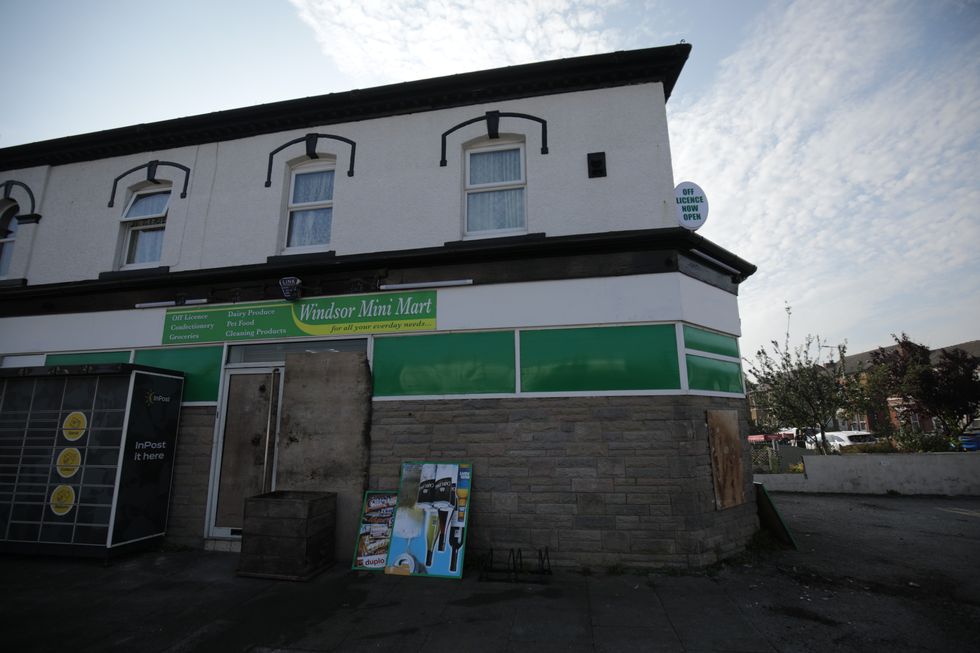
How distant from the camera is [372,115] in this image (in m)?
7.84

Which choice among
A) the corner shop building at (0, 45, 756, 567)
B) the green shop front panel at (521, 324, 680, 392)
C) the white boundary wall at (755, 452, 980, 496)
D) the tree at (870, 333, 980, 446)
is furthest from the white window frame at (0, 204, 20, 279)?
the tree at (870, 333, 980, 446)

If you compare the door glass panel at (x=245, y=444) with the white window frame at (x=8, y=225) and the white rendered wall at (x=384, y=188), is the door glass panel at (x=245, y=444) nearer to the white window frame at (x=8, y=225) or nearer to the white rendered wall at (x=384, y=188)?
the white rendered wall at (x=384, y=188)

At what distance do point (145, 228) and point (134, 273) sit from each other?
3.52 ft

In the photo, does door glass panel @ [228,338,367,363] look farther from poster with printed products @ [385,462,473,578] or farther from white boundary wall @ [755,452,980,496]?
white boundary wall @ [755,452,980,496]

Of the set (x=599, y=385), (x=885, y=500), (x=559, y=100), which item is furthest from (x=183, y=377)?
(x=885, y=500)

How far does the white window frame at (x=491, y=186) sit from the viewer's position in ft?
23.3

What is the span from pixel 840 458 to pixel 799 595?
9.51 m

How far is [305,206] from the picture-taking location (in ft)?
26.1

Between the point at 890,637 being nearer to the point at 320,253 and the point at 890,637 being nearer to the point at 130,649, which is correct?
the point at 130,649

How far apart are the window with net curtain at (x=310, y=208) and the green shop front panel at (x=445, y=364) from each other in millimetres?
2610

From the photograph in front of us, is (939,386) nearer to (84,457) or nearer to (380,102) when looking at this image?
(380,102)

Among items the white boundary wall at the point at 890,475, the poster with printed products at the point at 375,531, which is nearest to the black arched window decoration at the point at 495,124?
the poster with printed products at the point at 375,531

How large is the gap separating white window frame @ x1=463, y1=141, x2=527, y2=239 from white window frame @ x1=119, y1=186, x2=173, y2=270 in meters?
5.84

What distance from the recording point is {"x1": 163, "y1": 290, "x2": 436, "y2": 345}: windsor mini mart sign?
682 cm
